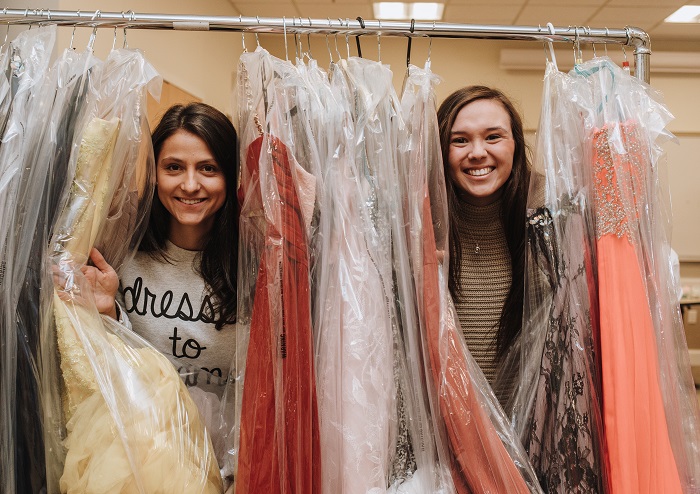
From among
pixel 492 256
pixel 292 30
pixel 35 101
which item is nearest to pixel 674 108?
pixel 492 256

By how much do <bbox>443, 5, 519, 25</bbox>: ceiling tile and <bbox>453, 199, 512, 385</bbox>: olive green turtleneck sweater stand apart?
276 centimetres

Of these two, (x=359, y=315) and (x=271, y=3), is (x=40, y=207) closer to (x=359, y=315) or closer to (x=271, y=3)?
(x=359, y=315)

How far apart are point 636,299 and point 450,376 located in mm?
296

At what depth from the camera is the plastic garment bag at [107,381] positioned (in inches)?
32.3

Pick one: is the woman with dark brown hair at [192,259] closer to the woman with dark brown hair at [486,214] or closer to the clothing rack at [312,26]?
the clothing rack at [312,26]

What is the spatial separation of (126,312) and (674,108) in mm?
4526

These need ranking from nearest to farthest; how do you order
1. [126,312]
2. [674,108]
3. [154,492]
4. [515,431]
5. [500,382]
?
[154,492], [515,431], [500,382], [126,312], [674,108]

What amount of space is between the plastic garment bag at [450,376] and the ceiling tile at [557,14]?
10.2 ft

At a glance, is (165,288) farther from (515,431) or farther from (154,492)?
(515,431)

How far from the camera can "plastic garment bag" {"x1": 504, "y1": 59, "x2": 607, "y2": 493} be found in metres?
0.87

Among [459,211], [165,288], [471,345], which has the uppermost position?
[459,211]

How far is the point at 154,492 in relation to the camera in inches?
32.5

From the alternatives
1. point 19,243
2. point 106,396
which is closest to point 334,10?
point 19,243

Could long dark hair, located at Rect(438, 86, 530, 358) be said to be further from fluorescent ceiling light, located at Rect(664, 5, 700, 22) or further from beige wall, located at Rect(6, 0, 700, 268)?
fluorescent ceiling light, located at Rect(664, 5, 700, 22)
